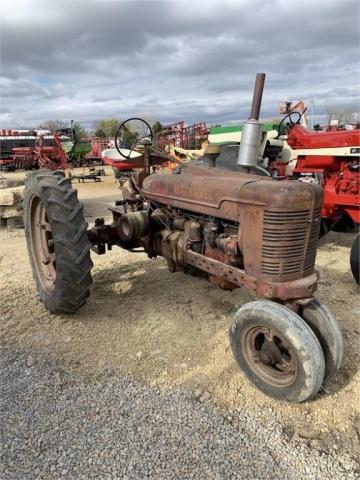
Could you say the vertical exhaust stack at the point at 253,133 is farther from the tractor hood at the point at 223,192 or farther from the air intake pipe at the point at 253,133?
the tractor hood at the point at 223,192

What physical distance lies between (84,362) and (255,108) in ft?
7.00

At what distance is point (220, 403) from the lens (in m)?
2.50

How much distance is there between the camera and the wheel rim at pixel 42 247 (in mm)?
3773

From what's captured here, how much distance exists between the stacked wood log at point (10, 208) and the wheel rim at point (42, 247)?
3313mm

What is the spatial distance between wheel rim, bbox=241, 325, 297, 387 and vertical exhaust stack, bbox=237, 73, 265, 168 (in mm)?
1178

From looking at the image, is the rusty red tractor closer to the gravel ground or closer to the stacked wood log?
the gravel ground

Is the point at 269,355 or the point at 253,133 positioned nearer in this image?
the point at 269,355

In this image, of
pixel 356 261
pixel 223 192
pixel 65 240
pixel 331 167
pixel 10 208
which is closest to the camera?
pixel 223 192

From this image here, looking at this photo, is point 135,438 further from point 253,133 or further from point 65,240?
point 253,133

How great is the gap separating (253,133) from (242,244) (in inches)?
31.2

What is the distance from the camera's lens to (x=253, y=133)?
9.57 ft

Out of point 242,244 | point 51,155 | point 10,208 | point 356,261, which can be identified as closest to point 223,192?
point 242,244

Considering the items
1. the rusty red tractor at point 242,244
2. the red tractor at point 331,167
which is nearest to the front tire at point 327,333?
the rusty red tractor at point 242,244

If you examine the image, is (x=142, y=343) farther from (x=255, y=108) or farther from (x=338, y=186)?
(x=338, y=186)
